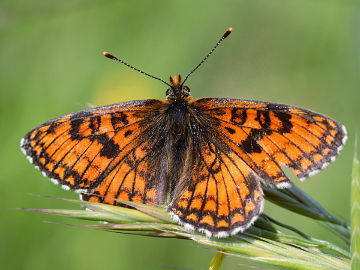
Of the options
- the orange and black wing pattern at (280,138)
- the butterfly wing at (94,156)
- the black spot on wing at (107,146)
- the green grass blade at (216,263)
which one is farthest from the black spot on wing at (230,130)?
the green grass blade at (216,263)

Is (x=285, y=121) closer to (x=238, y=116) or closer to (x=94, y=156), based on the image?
(x=238, y=116)

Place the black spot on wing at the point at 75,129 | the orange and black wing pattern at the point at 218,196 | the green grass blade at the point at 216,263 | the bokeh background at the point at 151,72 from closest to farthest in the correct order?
the green grass blade at the point at 216,263
the orange and black wing pattern at the point at 218,196
the black spot on wing at the point at 75,129
the bokeh background at the point at 151,72

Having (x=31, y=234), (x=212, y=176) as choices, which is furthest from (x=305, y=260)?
(x=31, y=234)

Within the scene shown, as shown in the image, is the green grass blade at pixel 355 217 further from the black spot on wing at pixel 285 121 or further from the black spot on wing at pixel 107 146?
the black spot on wing at pixel 107 146

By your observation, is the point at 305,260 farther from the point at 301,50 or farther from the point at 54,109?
the point at 301,50

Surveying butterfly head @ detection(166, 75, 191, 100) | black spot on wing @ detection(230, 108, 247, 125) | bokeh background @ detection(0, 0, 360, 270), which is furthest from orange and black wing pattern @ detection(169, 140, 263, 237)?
bokeh background @ detection(0, 0, 360, 270)

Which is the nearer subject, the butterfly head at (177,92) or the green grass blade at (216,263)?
the green grass blade at (216,263)

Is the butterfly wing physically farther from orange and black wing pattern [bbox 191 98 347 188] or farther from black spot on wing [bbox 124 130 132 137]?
orange and black wing pattern [bbox 191 98 347 188]
